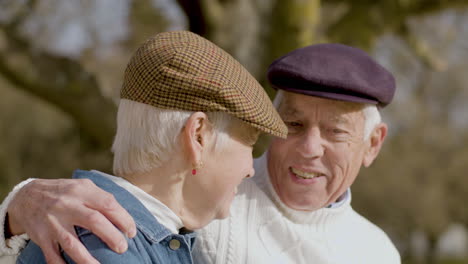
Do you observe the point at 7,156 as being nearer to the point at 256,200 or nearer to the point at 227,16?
the point at 227,16

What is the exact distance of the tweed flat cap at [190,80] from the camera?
1863 millimetres

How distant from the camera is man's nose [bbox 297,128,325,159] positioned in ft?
8.63

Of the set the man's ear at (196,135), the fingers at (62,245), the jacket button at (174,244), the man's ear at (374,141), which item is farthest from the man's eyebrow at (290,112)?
Result: the fingers at (62,245)

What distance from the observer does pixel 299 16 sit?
491 cm

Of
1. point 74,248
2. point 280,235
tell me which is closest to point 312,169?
point 280,235

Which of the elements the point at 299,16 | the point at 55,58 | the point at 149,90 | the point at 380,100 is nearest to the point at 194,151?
the point at 149,90

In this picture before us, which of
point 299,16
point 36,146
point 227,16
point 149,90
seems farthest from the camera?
point 36,146

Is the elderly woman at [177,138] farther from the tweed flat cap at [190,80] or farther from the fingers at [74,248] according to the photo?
→ the fingers at [74,248]

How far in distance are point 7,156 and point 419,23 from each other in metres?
9.45

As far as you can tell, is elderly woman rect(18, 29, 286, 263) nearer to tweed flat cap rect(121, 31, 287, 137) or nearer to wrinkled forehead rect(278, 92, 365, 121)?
tweed flat cap rect(121, 31, 287, 137)

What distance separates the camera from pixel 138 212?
6.18 ft

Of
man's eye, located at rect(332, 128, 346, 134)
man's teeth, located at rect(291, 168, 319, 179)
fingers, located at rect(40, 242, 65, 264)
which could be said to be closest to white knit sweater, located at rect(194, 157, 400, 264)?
man's teeth, located at rect(291, 168, 319, 179)

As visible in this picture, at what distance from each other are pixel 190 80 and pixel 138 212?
460 mm

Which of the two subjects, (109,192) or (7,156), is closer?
(109,192)
